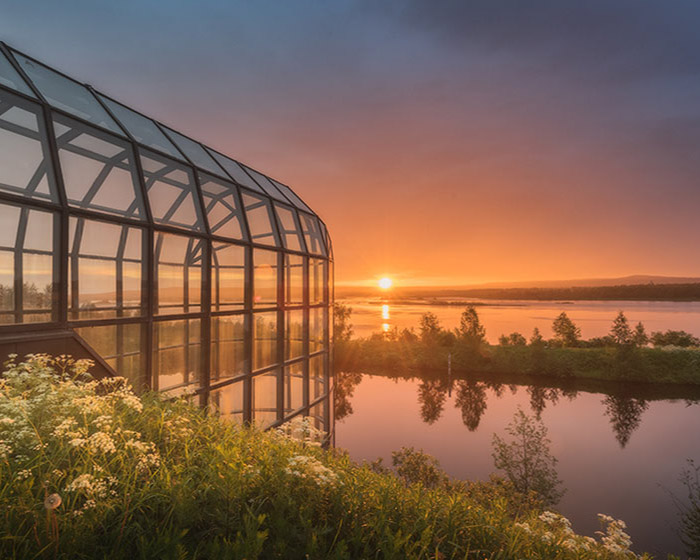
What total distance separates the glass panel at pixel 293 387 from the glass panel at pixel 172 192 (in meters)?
4.88

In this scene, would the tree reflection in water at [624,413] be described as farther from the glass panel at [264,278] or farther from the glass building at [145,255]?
the glass panel at [264,278]

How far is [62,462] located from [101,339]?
16.5 ft

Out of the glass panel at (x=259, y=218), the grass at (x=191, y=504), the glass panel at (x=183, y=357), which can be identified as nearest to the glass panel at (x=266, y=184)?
the glass panel at (x=259, y=218)

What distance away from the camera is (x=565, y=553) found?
358 centimetres

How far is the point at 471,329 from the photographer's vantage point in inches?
1571

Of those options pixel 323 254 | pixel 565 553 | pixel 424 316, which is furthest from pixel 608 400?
pixel 565 553

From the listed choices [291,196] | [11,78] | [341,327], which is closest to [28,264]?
[11,78]

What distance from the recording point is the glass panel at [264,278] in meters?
9.33

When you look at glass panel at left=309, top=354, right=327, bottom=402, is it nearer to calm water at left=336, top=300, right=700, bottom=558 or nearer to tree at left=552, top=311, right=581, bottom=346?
calm water at left=336, top=300, right=700, bottom=558

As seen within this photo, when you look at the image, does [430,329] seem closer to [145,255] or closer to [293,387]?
[293,387]

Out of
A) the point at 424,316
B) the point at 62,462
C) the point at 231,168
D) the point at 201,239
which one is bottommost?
the point at 424,316

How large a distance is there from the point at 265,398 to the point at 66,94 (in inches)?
305

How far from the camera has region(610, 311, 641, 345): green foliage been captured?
34.5m

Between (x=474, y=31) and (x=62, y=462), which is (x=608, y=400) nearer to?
(x=474, y=31)
